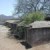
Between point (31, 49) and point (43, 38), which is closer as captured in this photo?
point (31, 49)

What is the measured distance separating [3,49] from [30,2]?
16.1 metres

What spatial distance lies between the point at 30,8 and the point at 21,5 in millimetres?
1703

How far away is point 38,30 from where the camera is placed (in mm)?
10695

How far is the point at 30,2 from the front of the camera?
25.4m

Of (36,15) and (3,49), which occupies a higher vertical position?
(36,15)

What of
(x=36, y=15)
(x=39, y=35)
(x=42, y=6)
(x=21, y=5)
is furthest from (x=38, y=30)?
(x=42, y=6)

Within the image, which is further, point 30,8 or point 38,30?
point 30,8

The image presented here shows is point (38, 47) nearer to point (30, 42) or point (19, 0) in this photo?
point (30, 42)

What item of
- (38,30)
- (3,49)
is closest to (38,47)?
(38,30)

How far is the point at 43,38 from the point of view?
10.9m

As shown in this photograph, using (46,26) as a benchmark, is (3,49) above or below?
below

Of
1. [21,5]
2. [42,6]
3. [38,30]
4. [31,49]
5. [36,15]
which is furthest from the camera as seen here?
[42,6]

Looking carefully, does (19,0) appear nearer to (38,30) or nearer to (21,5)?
(21,5)

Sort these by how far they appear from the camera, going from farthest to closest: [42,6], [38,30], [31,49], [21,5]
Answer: [42,6] → [21,5] → [38,30] → [31,49]
